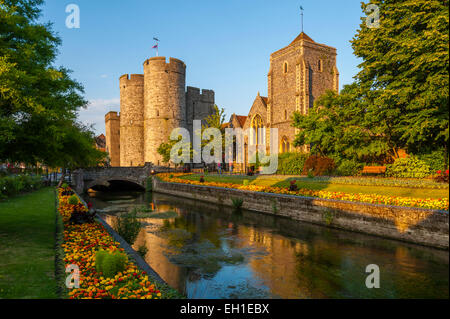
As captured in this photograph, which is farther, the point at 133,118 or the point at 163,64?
the point at 133,118

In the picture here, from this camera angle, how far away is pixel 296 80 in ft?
130

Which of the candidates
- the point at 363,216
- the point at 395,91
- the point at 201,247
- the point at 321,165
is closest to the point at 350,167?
the point at 321,165

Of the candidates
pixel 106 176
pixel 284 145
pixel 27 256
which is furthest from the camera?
pixel 284 145

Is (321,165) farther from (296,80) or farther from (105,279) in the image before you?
(105,279)

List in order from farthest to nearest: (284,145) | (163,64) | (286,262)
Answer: (163,64) → (284,145) → (286,262)

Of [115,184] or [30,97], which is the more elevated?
[30,97]

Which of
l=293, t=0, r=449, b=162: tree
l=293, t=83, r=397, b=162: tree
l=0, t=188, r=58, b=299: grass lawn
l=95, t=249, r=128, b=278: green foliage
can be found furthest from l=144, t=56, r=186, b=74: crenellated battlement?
l=95, t=249, r=128, b=278: green foliage

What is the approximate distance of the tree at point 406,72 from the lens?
1266cm

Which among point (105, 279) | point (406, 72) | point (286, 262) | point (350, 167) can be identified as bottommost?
point (286, 262)

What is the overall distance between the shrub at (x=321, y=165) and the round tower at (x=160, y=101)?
3462cm

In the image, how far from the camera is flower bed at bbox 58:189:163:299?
509 cm

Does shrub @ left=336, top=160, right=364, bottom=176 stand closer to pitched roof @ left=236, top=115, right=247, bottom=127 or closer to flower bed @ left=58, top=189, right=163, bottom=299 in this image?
flower bed @ left=58, top=189, right=163, bottom=299

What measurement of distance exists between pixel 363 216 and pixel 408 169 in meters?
A: 3.16
